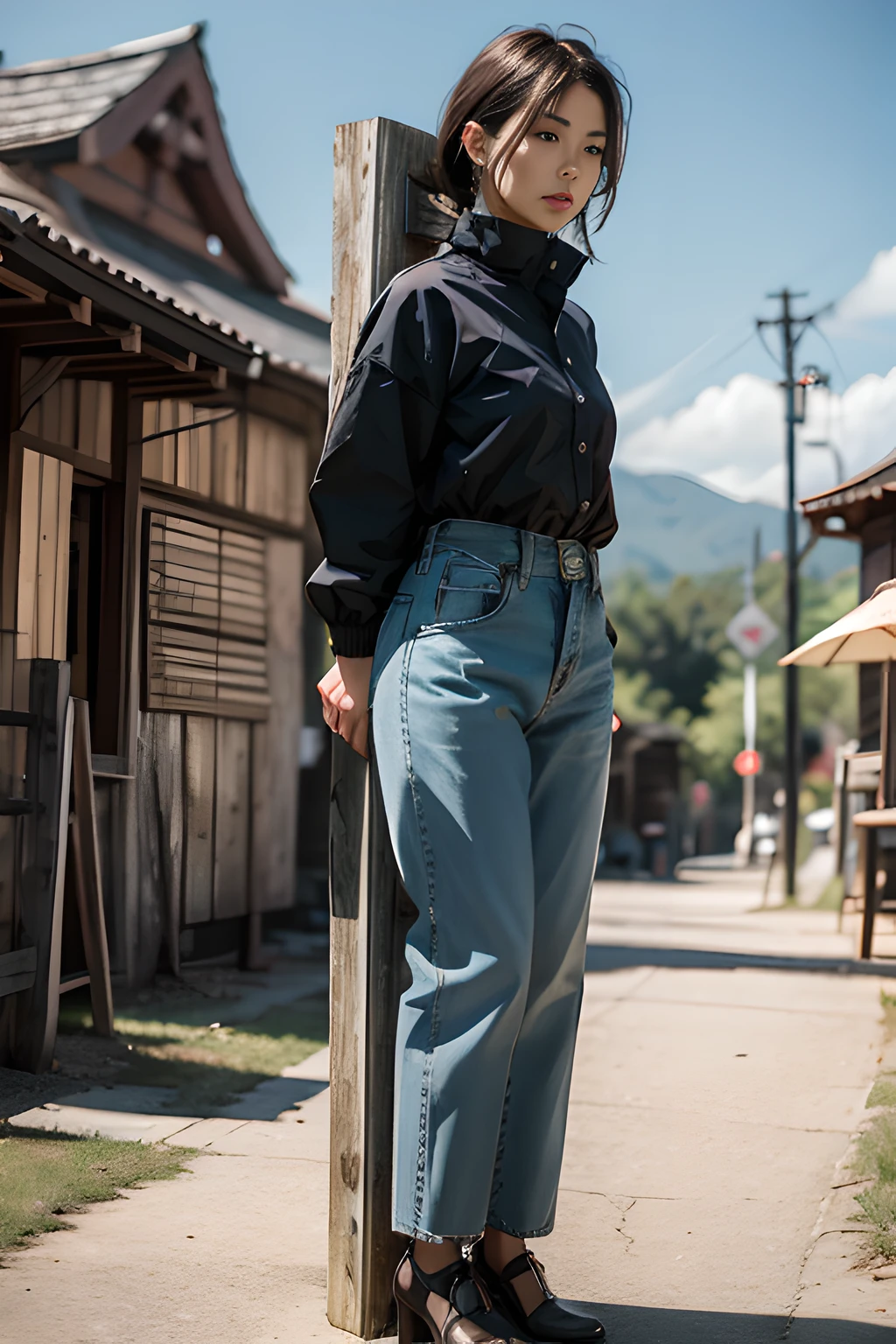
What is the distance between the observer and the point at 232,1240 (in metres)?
2.03

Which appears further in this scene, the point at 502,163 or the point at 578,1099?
the point at 578,1099

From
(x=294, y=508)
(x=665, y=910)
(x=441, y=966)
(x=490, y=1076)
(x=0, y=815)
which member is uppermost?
(x=294, y=508)

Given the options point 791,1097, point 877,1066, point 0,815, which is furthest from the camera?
point 877,1066

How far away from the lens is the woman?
1554 mm

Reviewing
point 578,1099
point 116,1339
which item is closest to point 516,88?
point 116,1339

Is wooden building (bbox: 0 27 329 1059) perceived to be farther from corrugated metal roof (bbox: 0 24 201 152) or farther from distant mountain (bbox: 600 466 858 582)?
distant mountain (bbox: 600 466 858 582)

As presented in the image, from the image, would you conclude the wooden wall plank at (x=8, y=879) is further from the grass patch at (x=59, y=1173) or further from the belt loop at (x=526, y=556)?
the belt loop at (x=526, y=556)

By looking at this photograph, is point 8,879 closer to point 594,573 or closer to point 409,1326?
point 409,1326

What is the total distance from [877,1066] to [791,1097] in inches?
20.2

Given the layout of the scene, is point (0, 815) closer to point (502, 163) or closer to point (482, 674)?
point (482, 674)

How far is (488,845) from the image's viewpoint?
1.55 metres

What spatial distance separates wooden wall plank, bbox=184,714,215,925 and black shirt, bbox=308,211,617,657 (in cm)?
86

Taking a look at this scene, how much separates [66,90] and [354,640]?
1691mm

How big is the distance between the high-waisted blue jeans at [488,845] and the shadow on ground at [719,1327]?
0.25 m
